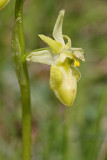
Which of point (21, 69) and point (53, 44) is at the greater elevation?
point (53, 44)

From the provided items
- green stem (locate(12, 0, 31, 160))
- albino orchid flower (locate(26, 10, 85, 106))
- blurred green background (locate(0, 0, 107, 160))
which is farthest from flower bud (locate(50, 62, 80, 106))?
blurred green background (locate(0, 0, 107, 160))

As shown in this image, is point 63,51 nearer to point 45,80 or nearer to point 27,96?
point 27,96

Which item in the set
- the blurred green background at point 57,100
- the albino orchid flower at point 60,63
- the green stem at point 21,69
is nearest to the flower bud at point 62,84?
the albino orchid flower at point 60,63

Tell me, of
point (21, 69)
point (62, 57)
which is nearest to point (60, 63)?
point (62, 57)

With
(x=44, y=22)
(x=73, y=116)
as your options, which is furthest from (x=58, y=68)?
(x=44, y=22)

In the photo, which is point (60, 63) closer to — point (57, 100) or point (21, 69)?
point (21, 69)

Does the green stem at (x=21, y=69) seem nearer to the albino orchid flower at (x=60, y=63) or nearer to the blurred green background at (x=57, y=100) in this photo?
the albino orchid flower at (x=60, y=63)
